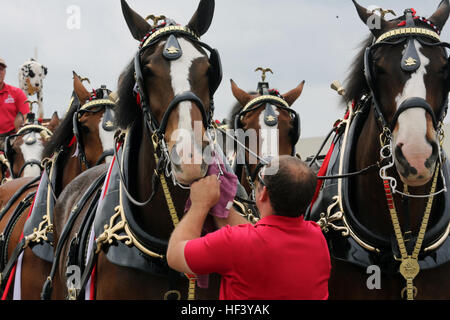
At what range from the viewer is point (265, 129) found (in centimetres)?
629

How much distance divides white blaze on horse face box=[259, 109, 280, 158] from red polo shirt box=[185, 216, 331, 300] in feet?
11.2

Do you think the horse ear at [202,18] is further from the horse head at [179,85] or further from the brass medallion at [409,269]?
the brass medallion at [409,269]

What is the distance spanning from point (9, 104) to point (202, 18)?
680 centimetres

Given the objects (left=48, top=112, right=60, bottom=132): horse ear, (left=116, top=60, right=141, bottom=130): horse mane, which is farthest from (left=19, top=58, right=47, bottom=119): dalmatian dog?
(left=116, top=60, right=141, bottom=130): horse mane

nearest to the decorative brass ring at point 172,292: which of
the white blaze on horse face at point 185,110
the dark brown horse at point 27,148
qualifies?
the white blaze on horse face at point 185,110

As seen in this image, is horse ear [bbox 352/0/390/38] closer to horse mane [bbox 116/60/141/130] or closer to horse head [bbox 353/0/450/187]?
horse head [bbox 353/0/450/187]

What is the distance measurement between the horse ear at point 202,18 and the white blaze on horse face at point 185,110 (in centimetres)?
27

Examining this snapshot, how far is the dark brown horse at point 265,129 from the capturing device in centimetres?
608

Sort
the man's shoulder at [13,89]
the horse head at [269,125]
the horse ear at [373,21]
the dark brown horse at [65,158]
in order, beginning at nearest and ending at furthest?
the horse ear at [373,21]
the dark brown horse at [65,158]
the horse head at [269,125]
the man's shoulder at [13,89]

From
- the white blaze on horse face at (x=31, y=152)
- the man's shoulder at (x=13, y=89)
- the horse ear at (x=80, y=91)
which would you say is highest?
the man's shoulder at (x=13, y=89)

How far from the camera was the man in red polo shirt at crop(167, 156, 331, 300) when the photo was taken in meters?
2.44

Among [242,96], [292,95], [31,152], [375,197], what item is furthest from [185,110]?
[31,152]

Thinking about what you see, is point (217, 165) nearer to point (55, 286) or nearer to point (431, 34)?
point (431, 34)
